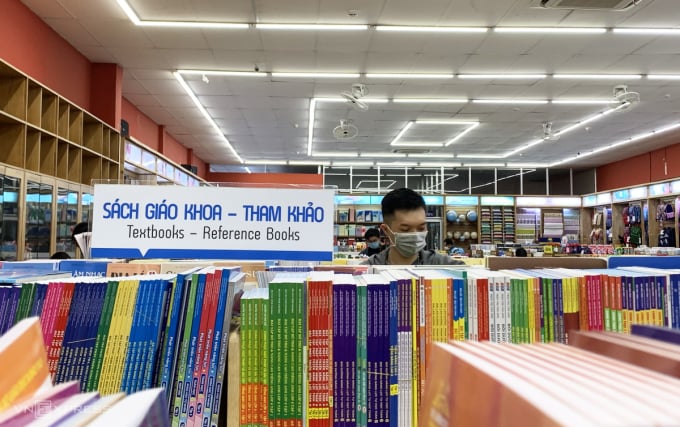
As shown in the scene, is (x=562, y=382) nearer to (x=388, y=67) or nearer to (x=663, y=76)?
(x=388, y=67)

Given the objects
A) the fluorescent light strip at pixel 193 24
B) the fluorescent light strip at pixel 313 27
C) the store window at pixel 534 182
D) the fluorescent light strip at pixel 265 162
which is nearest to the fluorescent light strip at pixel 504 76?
the fluorescent light strip at pixel 313 27

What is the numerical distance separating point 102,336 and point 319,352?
1.94 ft

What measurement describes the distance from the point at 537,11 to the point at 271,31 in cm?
300

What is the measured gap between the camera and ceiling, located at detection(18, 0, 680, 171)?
520cm

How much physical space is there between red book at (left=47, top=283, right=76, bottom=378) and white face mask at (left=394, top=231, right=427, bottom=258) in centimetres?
173

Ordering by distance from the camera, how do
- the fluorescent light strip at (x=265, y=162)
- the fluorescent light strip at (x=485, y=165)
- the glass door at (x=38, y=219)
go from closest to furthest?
1. the glass door at (x=38, y=219)
2. the fluorescent light strip at (x=265, y=162)
3. the fluorescent light strip at (x=485, y=165)

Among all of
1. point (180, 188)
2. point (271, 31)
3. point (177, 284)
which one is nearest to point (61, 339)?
point (177, 284)

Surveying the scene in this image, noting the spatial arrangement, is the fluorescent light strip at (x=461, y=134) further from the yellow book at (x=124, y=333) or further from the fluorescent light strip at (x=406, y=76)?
the yellow book at (x=124, y=333)

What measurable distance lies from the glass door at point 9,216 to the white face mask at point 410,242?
146 inches

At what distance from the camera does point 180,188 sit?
6.53ft

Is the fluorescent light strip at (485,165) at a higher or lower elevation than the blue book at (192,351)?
higher

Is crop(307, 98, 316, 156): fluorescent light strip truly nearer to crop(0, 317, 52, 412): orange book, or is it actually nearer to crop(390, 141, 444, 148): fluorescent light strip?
crop(390, 141, 444, 148): fluorescent light strip

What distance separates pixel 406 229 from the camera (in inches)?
107

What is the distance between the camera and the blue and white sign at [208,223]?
198 cm
